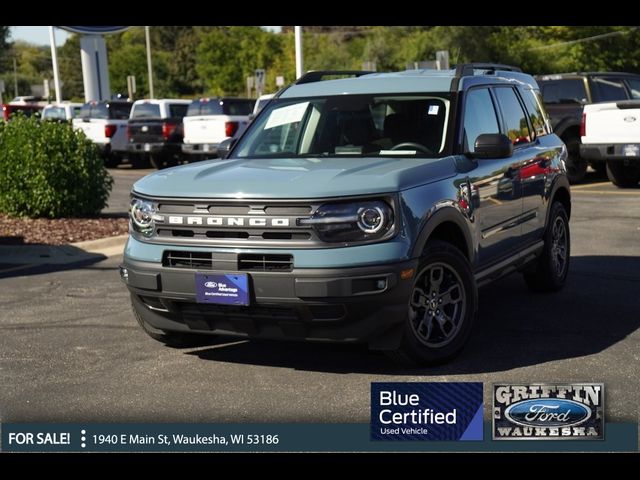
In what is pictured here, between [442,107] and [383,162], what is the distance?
792 millimetres

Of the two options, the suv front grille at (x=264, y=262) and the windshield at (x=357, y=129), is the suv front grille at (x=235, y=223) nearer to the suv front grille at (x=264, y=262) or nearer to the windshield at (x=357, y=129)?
the suv front grille at (x=264, y=262)

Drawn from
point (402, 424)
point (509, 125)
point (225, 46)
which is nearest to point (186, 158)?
point (509, 125)

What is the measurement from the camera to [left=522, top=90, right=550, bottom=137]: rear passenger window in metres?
8.30

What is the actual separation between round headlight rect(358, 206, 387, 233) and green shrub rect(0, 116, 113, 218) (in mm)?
8212

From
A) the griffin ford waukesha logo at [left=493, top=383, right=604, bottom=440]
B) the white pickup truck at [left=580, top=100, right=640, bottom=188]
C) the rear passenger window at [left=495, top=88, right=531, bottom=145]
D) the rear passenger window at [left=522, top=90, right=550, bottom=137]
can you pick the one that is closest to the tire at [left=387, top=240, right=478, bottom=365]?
the griffin ford waukesha logo at [left=493, top=383, right=604, bottom=440]

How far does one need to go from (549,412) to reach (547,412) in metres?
0.01

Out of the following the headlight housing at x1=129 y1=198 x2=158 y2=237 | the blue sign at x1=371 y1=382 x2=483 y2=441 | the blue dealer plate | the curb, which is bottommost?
the curb

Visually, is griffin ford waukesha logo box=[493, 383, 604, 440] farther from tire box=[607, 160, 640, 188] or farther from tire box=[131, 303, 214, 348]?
tire box=[607, 160, 640, 188]

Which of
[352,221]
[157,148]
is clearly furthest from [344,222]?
[157,148]

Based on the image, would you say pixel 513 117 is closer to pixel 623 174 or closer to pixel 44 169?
pixel 44 169

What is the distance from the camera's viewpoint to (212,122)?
24.2 m

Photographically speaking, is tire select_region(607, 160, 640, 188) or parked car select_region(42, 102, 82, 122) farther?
parked car select_region(42, 102, 82, 122)

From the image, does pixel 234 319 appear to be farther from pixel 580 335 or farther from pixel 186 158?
pixel 186 158

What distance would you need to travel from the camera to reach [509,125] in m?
7.73
